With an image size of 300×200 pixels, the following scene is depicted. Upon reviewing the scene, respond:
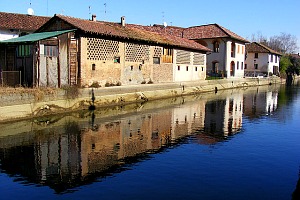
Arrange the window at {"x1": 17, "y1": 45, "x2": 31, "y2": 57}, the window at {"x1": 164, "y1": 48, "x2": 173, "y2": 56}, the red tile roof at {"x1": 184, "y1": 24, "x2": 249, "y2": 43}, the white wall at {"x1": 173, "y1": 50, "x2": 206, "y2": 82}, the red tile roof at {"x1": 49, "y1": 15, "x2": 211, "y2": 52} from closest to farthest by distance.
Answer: the window at {"x1": 17, "y1": 45, "x2": 31, "y2": 57}, the red tile roof at {"x1": 49, "y1": 15, "x2": 211, "y2": 52}, the window at {"x1": 164, "y1": 48, "x2": 173, "y2": 56}, the white wall at {"x1": 173, "y1": 50, "x2": 206, "y2": 82}, the red tile roof at {"x1": 184, "y1": 24, "x2": 249, "y2": 43}

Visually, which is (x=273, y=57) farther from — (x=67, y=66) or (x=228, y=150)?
(x=228, y=150)

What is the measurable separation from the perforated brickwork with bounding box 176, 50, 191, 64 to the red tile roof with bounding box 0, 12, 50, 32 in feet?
50.0

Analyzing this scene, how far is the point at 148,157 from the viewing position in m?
12.3

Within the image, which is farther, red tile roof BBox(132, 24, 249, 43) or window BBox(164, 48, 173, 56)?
red tile roof BBox(132, 24, 249, 43)

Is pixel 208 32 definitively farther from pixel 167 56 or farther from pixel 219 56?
pixel 167 56

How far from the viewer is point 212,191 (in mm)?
8984

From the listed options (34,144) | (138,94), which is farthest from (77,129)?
(138,94)

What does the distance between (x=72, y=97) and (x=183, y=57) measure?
18.6 meters

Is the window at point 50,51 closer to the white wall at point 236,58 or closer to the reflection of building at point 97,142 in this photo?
the reflection of building at point 97,142

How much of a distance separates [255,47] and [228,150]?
5914cm

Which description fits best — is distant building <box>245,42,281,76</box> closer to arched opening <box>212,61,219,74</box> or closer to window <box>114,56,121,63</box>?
arched opening <box>212,61,219,74</box>

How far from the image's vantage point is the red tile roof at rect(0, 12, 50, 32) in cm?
3194

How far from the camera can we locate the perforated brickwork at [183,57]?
1414 inches

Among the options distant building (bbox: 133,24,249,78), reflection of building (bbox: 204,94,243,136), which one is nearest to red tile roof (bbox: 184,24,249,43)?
distant building (bbox: 133,24,249,78)
